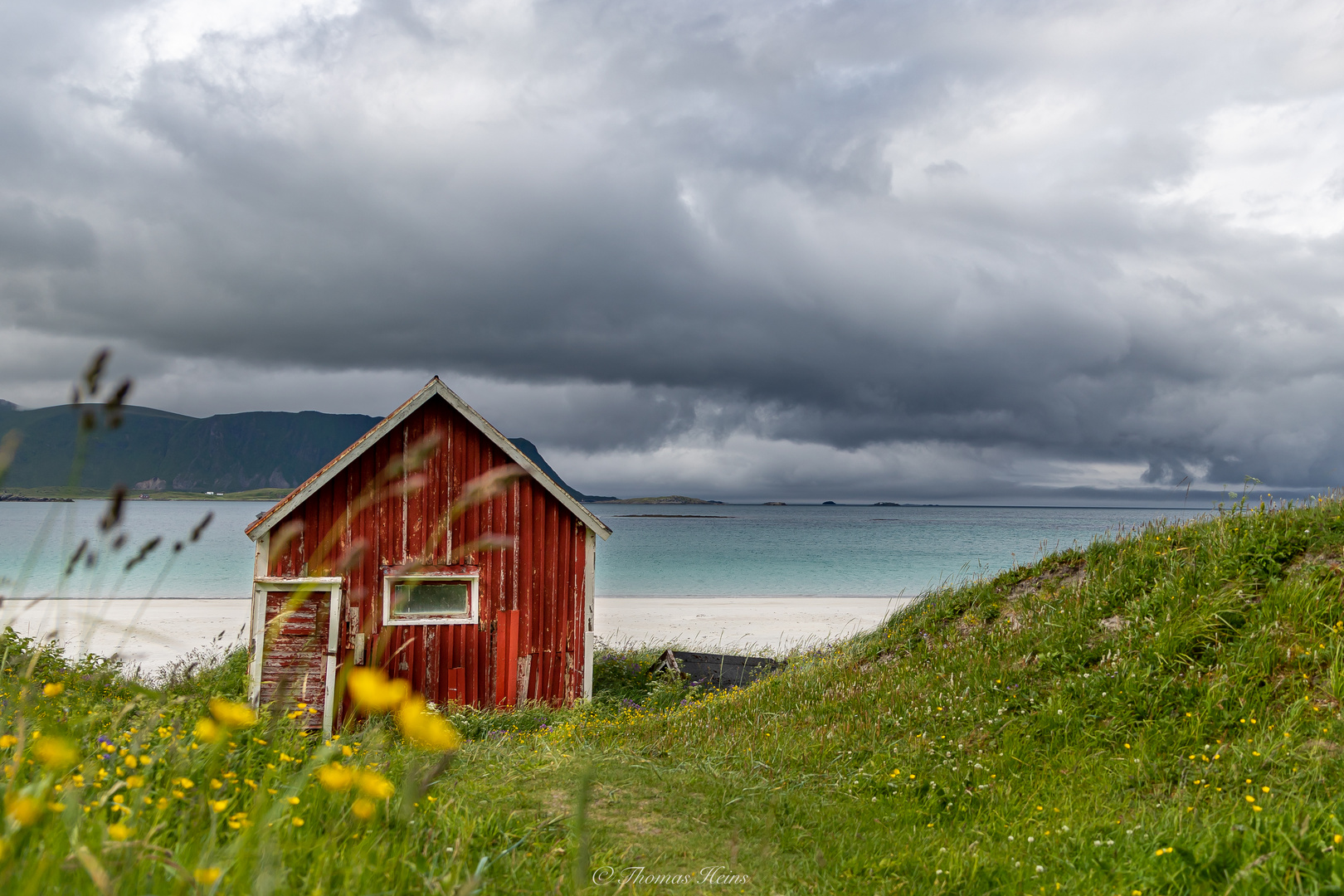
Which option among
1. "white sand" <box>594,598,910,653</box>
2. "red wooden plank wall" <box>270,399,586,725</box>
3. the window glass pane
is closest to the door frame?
"red wooden plank wall" <box>270,399,586,725</box>

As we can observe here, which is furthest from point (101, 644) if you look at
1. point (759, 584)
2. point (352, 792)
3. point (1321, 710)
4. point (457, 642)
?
point (759, 584)

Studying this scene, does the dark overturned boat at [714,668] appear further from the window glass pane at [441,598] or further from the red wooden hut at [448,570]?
the window glass pane at [441,598]

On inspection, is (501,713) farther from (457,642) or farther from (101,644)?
(101,644)

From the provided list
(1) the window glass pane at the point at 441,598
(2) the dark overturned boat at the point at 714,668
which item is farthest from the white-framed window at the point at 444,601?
(2) the dark overturned boat at the point at 714,668

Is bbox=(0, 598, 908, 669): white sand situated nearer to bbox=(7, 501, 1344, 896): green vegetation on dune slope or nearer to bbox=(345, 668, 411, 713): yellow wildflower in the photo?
bbox=(7, 501, 1344, 896): green vegetation on dune slope

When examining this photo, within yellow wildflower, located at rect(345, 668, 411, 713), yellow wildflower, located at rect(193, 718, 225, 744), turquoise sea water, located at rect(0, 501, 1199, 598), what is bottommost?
turquoise sea water, located at rect(0, 501, 1199, 598)

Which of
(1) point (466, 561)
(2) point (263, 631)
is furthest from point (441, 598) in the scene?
(2) point (263, 631)

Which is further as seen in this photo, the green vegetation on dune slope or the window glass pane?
the window glass pane

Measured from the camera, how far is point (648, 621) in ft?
112

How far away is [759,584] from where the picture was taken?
176 ft

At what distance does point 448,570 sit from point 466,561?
16.7 inches

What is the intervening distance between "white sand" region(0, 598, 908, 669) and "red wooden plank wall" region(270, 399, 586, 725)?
9.64 meters

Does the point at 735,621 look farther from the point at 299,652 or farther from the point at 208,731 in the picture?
the point at 208,731

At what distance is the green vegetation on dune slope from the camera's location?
320cm
